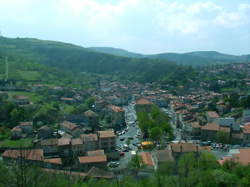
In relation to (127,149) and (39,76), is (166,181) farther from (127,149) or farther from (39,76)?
(39,76)

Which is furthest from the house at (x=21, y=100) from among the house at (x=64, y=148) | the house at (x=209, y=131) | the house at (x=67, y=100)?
the house at (x=209, y=131)

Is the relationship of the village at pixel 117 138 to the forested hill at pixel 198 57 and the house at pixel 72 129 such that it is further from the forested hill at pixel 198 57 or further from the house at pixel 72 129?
the forested hill at pixel 198 57

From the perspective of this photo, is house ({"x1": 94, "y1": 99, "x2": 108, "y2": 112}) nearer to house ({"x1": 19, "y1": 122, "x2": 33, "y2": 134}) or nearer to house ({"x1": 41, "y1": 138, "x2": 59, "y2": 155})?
house ({"x1": 19, "y1": 122, "x2": 33, "y2": 134})

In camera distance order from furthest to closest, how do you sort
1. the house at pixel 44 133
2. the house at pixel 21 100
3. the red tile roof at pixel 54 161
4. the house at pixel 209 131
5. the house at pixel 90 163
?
the house at pixel 21 100
the house at pixel 209 131
the house at pixel 44 133
the red tile roof at pixel 54 161
the house at pixel 90 163

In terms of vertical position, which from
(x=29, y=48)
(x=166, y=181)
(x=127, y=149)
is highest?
(x=29, y=48)

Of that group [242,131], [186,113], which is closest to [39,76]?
[186,113]

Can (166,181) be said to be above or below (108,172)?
above
